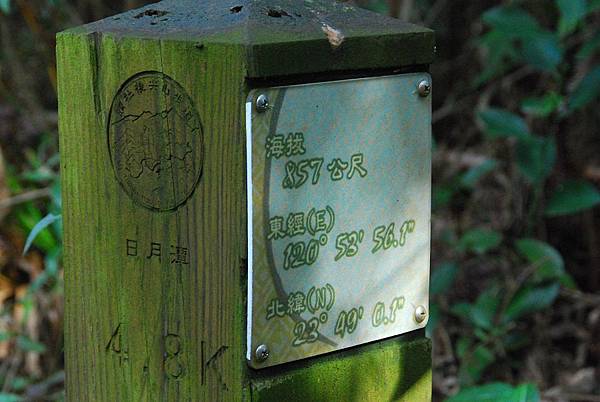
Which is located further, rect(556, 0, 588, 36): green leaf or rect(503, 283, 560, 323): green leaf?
rect(503, 283, 560, 323): green leaf

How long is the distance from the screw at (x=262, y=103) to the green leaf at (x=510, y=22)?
1.88 metres

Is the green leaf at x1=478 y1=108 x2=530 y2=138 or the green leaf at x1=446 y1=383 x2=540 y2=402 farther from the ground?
the green leaf at x1=478 y1=108 x2=530 y2=138

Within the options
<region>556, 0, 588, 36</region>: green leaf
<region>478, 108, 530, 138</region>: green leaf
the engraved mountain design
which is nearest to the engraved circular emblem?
the engraved mountain design

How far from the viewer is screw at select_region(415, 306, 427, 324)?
1.60 m

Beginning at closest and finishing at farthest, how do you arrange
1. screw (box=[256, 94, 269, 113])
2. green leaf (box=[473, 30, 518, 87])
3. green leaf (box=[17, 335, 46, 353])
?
screw (box=[256, 94, 269, 113]) < green leaf (box=[17, 335, 46, 353]) < green leaf (box=[473, 30, 518, 87])

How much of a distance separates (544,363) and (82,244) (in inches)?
88.5

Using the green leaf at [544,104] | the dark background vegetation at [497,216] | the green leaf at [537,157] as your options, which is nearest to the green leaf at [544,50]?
the dark background vegetation at [497,216]

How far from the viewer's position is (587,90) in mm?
3029

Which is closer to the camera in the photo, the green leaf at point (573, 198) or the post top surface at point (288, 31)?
the post top surface at point (288, 31)

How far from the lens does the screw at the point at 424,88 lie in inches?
60.1

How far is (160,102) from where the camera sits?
54.9 inches

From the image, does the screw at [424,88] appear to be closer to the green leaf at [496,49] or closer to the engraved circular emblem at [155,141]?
the engraved circular emblem at [155,141]

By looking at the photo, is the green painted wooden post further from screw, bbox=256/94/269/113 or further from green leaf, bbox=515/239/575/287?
green leaf, bbox=515/239/575/287

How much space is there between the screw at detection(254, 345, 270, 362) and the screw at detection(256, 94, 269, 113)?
32cm
